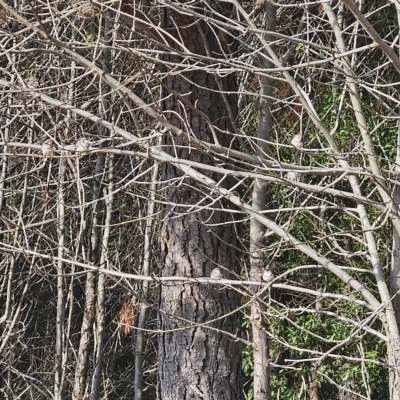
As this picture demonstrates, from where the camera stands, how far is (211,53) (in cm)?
429

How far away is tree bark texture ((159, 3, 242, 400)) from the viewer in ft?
13.8

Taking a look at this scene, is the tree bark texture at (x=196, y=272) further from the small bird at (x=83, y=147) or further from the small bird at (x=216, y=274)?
the small bird at (x=83, y=147)

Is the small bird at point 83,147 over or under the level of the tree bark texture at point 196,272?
over

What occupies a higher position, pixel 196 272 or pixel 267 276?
pixel 267 276

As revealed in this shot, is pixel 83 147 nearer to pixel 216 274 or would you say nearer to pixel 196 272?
pixel 216 274

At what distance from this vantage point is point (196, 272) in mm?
4250

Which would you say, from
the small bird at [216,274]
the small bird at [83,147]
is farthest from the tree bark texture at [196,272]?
the small bird at [83,147]

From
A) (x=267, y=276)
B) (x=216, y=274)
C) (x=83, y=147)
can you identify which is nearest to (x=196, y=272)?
(x=216, y=274)

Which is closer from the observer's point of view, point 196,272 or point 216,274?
point 216,274

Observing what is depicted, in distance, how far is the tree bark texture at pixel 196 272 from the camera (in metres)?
4.21

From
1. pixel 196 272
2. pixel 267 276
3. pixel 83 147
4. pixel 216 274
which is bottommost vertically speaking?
pixel 196 272

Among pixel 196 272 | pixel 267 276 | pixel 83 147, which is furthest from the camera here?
pixel 196 272

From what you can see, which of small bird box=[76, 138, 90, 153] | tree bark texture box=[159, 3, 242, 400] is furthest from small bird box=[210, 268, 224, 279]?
small bird box=[76, 138, 90, 153]

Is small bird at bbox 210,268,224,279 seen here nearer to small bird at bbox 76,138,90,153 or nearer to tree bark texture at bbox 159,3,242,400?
tree bark texture at bbox 159,3,242,400
